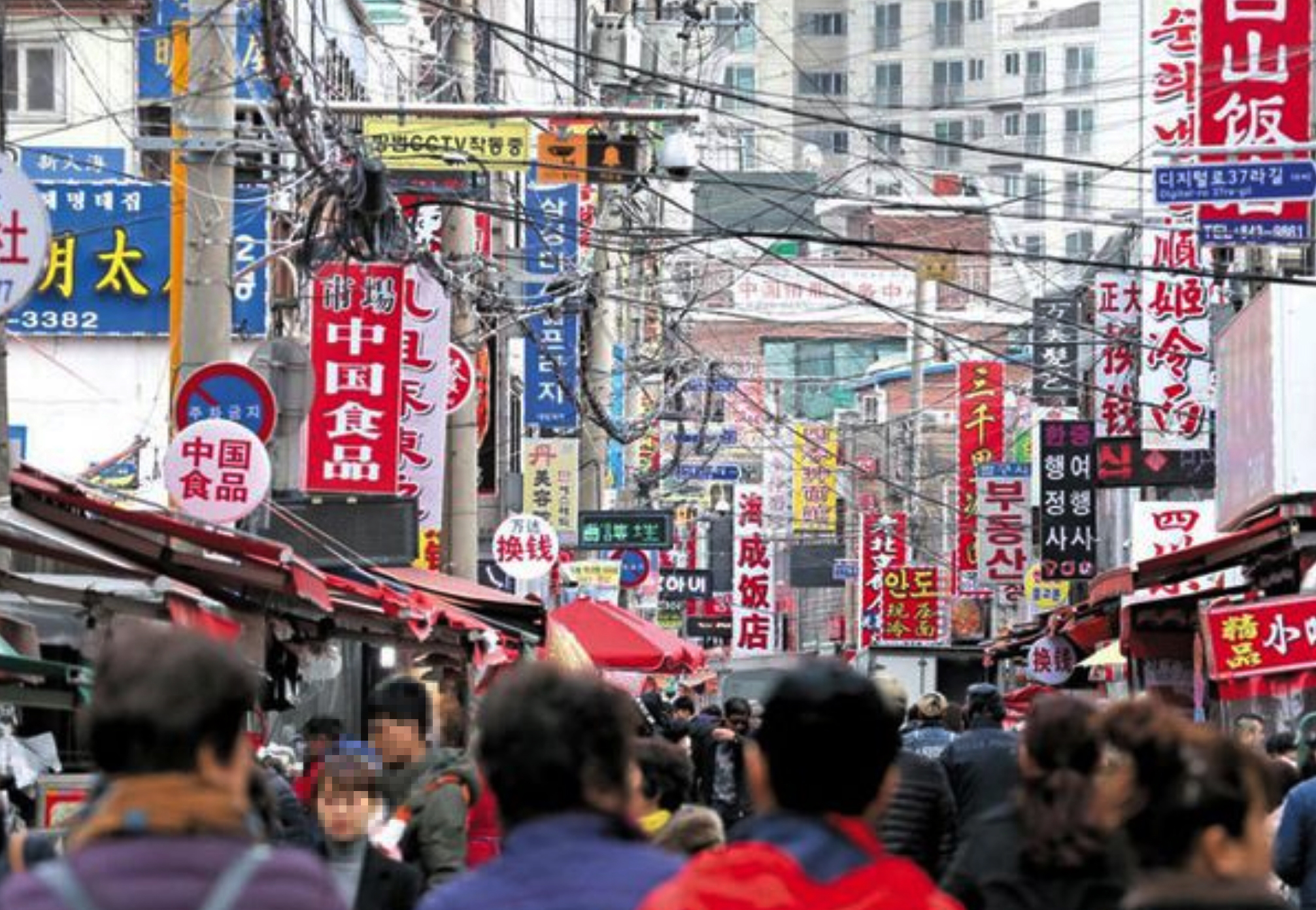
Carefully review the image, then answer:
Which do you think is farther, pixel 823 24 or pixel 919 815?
pixel 823 24

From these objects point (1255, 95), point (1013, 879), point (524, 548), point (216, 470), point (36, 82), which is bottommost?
point (1013, 879)

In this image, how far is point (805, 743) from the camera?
5.52m

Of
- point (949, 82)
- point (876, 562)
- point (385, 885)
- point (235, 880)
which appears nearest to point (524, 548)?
point (385, 885)

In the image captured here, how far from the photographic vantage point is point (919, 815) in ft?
37.3

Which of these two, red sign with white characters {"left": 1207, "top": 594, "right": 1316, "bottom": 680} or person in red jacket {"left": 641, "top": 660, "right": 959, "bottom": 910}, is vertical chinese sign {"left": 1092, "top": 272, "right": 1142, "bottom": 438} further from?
person in red jacket {"left": 641, "top": 660, "right": 959, "bottom": 910}

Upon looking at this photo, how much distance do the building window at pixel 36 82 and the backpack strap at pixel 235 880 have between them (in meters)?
28.8

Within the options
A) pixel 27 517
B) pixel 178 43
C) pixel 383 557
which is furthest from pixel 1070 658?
pixel 27 517

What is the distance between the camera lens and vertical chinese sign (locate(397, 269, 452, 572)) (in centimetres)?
2605

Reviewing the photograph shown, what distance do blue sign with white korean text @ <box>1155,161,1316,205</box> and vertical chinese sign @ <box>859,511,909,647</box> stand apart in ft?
141

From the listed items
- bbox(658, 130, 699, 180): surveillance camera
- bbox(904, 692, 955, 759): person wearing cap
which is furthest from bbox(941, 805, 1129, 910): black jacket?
bbox(658, 130, 699, 180): surveillance camera

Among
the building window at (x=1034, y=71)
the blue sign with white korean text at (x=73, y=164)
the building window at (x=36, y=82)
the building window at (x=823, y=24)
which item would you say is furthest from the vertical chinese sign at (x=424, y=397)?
the building window at (x=823, y=24)

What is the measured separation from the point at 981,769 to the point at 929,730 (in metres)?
3.80

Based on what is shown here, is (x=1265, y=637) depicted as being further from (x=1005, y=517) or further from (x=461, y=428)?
(x=1005, y=517)

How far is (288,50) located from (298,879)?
49.3 ft
